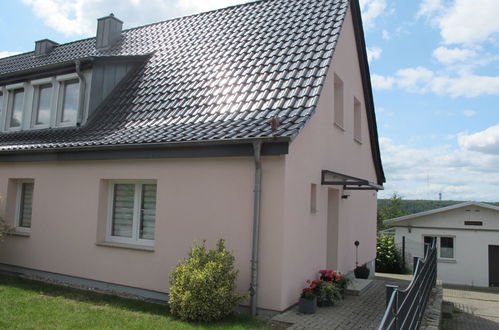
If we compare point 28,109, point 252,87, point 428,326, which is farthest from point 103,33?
point 428,326

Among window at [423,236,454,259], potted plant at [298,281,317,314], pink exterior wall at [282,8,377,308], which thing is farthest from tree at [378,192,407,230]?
potted plant at [298,281,317,314]

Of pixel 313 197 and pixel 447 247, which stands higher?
pixel 313 197

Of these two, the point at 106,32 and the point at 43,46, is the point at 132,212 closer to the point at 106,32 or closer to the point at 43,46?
the point at 106,32

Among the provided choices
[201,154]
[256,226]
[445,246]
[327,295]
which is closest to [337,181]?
[327,295]

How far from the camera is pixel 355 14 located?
1174cm

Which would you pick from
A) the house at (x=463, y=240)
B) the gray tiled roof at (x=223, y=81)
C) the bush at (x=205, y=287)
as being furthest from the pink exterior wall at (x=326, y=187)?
the house at (x=463, y=240)

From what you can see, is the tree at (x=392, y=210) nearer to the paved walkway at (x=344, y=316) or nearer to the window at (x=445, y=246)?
the window at (x=445, y=246)

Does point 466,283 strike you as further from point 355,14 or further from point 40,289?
point 40,289

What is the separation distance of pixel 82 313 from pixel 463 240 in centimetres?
2482

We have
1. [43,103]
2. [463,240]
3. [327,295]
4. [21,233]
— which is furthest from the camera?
[463,240]

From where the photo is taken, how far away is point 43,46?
15.6 m

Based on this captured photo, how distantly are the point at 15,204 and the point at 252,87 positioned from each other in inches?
274

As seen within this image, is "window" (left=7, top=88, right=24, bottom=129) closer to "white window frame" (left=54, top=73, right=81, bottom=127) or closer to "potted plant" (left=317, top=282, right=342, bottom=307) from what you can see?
"white window frame" (left=54, top=73, right=81, bottom=127)

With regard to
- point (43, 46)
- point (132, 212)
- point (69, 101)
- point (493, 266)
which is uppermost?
point (43, 46)
